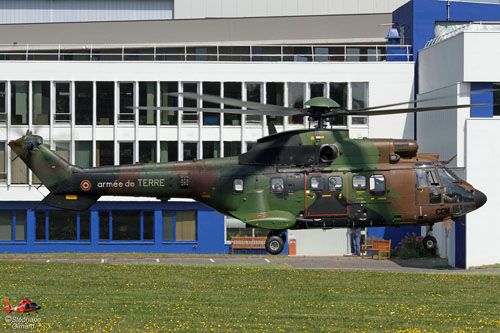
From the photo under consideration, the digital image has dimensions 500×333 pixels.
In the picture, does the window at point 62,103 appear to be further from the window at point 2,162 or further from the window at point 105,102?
the window at point 2,162

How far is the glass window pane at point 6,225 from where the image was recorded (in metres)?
55.7

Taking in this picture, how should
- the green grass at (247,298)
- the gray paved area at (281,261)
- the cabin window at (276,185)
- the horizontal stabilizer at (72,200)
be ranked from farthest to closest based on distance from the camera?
the gray paved area at (281,261)
the horizontal stabilizer at (72,200)
the cabin window at (276,185)
the green grass at (247,298)

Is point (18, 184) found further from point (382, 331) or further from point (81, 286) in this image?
point (382, 331)

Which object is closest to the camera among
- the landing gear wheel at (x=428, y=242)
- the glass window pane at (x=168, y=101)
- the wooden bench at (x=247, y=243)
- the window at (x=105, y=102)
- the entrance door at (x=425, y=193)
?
the entrance door at (x=425, y=193)

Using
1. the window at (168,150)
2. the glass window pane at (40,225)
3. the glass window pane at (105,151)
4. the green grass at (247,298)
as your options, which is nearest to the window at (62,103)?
the glass window pane at (105,151)

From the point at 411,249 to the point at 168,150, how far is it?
1608 cm

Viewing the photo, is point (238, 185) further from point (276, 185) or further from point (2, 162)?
point (2, 162)

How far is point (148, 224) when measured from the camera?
55.6 metres

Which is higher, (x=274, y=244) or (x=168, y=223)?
(x=274, y=244)

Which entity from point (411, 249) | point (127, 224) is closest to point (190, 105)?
point (127, 224)

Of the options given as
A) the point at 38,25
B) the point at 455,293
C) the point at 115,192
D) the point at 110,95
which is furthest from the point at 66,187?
the point at 38,25

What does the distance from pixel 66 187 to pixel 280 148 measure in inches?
300

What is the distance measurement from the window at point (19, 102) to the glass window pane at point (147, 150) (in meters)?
7.42

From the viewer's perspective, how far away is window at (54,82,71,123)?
5538 centimetres
